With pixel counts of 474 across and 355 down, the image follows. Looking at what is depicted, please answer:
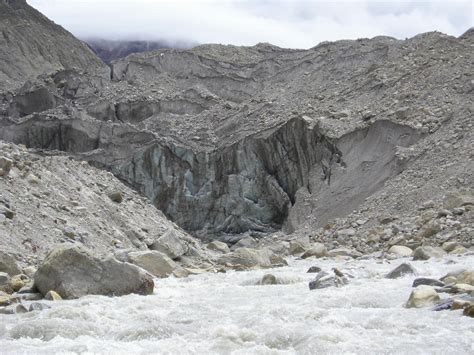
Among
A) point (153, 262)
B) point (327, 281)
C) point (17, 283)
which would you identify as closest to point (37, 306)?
point (17, 283)

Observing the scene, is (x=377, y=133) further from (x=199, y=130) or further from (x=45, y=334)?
(x=45, y=334)

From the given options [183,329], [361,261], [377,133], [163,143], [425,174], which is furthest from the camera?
[163,143]

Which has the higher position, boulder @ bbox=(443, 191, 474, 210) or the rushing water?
boulder @ bbox=(443, 191, 474, 210)

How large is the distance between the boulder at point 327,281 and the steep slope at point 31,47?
55.9 metres

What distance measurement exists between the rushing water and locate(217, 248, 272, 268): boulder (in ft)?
18.7

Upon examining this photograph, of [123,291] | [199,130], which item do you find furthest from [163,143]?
[123,291]

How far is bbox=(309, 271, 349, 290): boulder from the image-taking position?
42.6 ft

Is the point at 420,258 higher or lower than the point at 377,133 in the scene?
lower

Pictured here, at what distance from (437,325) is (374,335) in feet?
3.26

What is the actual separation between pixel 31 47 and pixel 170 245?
60598mm

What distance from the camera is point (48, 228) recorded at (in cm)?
1620

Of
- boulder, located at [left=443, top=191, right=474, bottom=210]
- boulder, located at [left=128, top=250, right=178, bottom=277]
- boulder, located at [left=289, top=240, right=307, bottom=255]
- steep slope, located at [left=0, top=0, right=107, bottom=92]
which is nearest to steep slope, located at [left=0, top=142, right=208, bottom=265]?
boulder, located at [left=128, top=250, right=178, bottom=277]

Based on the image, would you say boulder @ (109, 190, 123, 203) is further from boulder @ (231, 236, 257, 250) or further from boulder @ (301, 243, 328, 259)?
boulder @ (231, 236, 257, 250)

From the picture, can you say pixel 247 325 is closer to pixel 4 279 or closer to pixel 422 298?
pixel 422 298
